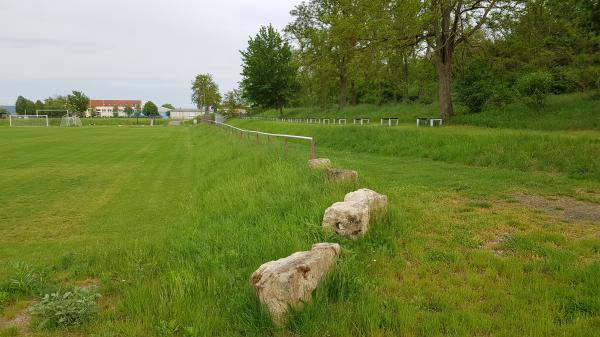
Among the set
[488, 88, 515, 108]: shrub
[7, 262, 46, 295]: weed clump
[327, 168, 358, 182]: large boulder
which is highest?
[488, 88, 515, 108]: shrub

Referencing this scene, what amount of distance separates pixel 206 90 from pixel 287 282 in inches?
4124

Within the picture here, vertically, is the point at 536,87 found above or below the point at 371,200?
above

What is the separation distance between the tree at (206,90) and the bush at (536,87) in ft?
294

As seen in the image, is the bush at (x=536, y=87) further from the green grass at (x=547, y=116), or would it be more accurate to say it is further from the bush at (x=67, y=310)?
the bush at (x=67, y=310)

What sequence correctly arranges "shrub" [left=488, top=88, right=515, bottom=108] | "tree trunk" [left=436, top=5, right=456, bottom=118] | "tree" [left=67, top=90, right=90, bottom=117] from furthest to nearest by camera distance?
"tree" [left=67, top=90, right=90, bottom=117], "shrub" [left=488, top=88, right=515, bottom=108], "tree trunk" [left=436, top=5, right=456, bottom=118]

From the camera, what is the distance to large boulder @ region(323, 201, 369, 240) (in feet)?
19.5

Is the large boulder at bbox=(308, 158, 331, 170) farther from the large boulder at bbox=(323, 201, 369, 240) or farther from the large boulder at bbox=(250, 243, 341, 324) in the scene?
the large boulder at bbox=(250, 243, 341, 324)

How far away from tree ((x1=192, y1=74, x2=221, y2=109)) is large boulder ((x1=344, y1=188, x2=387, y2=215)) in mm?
100361

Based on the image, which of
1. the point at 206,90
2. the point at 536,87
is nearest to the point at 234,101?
the point at 206,90

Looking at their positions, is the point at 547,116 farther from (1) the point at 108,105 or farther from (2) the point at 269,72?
(1) the point at 108,105

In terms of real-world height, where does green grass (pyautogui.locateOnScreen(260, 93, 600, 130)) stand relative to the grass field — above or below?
above

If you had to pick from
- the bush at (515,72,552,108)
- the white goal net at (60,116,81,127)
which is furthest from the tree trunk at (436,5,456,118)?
the white goal net at (60,116,81,127)

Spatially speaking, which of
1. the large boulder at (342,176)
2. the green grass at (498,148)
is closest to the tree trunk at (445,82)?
the green grass at (498,148)

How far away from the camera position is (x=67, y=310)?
436 cm
